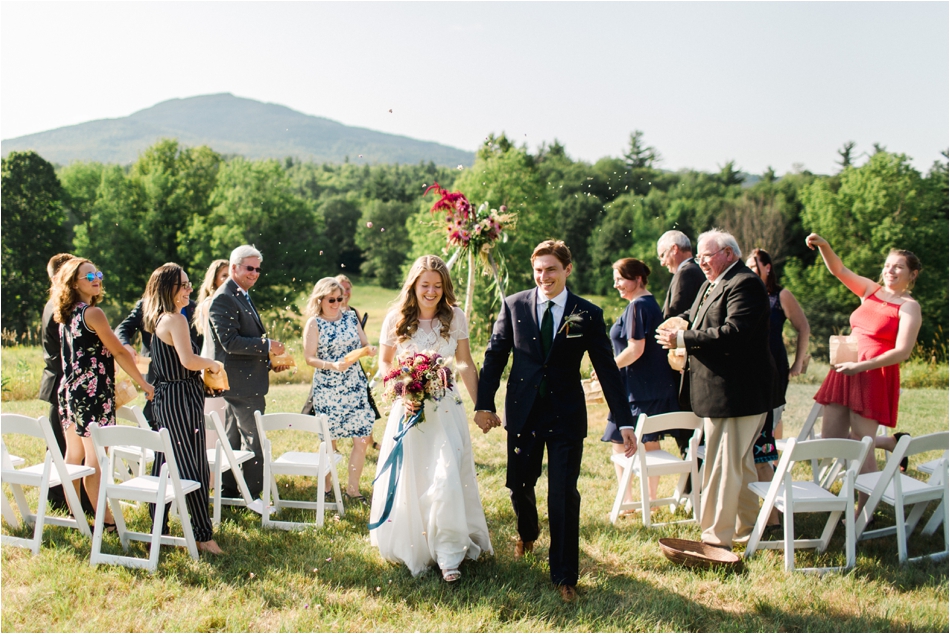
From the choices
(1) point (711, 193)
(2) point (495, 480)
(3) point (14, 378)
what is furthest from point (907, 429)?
(1) point (711, 193)

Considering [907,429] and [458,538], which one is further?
[907,429]

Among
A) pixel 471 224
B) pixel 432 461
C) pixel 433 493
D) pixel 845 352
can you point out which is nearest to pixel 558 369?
pixel 432 461

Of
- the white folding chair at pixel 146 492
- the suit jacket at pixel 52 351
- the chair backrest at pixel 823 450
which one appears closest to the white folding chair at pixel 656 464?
the chair backrest at pixel 823 450

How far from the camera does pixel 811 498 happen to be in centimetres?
443

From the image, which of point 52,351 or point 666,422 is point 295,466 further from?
point 666,422

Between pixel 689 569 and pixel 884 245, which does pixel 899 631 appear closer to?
pixel 689 569

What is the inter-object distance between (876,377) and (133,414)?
615 cm

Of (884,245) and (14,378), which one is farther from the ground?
(884,245)

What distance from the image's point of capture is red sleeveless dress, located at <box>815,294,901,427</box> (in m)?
5.37

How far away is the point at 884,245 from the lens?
42719 mm

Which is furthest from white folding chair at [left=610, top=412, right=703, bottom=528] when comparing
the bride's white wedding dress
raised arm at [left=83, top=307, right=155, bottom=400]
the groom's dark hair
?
raised arm at [left=83, top=307, right=155, bottom=400]

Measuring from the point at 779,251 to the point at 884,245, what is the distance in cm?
623

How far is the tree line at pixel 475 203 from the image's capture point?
105ft

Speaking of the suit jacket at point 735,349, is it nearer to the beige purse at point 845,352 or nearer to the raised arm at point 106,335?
the beige purse at point 845,352
